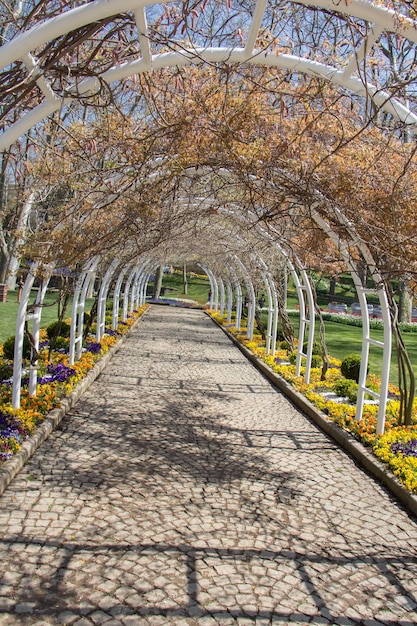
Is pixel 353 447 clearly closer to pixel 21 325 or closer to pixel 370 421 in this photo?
pixel 370 421

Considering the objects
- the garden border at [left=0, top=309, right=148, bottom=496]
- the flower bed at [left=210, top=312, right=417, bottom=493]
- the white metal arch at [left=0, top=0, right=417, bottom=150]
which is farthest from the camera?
the flower bed at [left=210, top=312, right=417, bottom=493]

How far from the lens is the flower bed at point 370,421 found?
5234 millimetres

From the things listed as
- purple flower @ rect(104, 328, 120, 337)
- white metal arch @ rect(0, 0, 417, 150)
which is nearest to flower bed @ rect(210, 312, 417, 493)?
white metal arch @ rect(0, 0, 417, 150)

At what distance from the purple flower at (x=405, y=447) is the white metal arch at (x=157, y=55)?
3003 mm

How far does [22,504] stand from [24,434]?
1.28 metres

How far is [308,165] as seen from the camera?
18.4ft

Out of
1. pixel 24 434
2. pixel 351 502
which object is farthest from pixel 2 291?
pixel 351 502

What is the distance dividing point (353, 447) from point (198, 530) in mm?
2572

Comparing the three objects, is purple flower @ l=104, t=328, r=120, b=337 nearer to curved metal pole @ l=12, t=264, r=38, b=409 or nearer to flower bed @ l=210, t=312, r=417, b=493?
flower bed @ l=210, t=312, r=417, b=493

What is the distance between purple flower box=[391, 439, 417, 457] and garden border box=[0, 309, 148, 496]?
3422 mm

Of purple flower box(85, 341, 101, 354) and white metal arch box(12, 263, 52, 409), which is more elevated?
white metal arch box(12, 263, 52, 409)

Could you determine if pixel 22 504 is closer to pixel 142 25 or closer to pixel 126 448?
pixel 126 448

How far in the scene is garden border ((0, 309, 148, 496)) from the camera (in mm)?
4527

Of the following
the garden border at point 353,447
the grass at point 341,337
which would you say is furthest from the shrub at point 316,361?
the grass at point 341,337
